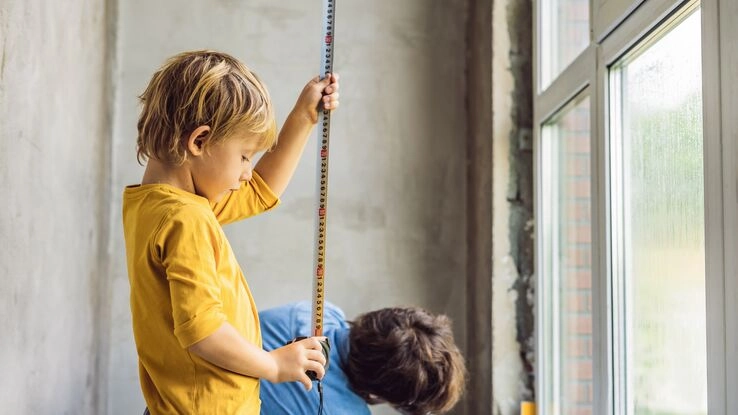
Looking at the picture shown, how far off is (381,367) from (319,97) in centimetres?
79

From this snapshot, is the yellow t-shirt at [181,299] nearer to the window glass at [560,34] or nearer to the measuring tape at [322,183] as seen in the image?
the measuring tape at [322,183]

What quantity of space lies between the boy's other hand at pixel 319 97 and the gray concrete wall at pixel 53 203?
23.5 inches

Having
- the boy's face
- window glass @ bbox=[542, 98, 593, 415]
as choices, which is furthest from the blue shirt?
the boy's face

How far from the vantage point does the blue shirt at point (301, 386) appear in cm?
207

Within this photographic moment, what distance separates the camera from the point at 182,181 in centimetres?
140

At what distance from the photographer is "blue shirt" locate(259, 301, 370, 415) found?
2.07 m

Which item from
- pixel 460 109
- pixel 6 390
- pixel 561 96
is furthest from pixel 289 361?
pixel 460 109

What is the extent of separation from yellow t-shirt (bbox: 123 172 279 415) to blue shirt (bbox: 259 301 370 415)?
684 mm

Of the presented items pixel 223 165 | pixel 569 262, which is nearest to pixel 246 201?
pixel 223 165

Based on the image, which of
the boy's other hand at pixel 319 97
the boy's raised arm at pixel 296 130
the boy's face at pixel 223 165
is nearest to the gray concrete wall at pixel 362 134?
the boy's raised arm at pixel 296 130

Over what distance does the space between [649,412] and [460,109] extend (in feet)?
5.25

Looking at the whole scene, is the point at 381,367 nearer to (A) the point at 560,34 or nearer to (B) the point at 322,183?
(B) the point at 322,183

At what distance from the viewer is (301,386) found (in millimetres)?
2070

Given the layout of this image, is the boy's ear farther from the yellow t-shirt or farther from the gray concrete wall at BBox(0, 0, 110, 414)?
the gray concrete wall at BBox(0, 0, 110, 414)
